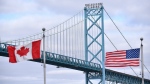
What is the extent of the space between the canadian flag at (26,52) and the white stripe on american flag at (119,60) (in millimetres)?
12750

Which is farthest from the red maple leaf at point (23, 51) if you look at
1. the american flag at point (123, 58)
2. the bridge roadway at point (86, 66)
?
the bridge roadway at point (86, 66)

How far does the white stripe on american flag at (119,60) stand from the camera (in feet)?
168

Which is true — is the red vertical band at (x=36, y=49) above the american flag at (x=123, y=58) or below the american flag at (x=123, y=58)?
above

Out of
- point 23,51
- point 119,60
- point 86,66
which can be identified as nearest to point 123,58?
point 119,60

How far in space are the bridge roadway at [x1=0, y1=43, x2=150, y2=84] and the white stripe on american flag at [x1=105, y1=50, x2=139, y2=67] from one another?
2534 cm

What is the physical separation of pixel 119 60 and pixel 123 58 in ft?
2.42

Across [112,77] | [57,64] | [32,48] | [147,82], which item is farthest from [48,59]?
[147,82]

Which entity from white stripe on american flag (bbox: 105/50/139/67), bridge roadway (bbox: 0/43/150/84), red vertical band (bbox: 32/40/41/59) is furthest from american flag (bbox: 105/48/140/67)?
bridge roadway (bbox: 0/43/150/84)

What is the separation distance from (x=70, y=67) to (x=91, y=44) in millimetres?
10258

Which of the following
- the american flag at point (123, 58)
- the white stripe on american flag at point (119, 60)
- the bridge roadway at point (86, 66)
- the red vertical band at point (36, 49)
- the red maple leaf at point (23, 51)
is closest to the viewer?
the red vertical band at point (36, 49)

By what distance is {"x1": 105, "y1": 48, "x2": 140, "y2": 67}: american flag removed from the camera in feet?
167

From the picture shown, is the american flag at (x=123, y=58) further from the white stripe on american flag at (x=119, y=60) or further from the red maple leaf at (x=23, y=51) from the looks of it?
the red maple leaf at (x=23, y=51)

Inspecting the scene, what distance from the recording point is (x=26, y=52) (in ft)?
137

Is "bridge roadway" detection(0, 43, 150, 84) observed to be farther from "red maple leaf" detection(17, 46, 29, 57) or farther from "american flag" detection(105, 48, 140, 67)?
"red maple leaf" detection(17, 46, 29, 57)
